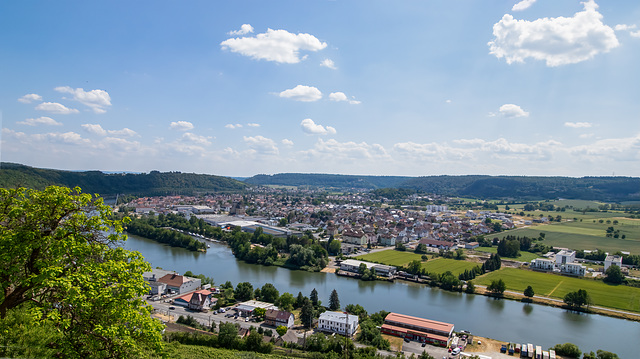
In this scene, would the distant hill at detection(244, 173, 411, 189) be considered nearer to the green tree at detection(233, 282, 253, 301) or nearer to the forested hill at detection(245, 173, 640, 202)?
the forested hill at detection(245, 173, 640, 202)

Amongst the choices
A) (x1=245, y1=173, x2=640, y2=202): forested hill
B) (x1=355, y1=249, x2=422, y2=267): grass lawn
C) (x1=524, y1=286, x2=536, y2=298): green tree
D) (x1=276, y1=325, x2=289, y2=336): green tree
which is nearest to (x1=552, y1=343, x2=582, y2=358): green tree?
(x1=524, y1=286, x2=536, y2=298): green tree

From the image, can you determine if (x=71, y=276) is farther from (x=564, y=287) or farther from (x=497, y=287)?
(x=564, y=287)

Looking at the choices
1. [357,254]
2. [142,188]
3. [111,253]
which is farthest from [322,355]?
[142,188]

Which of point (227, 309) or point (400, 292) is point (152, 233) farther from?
point (400, 292)

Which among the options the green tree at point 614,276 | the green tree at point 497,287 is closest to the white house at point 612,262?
the green tree at point 614,276

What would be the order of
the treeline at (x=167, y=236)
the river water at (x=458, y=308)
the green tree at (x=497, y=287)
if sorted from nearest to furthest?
the river water at (x=458, y=308)
the green tree at (x=497, y=287)
the treeline at (x=167, y=236)

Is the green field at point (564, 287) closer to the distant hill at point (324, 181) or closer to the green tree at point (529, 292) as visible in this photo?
the green tree at point (529, 292)

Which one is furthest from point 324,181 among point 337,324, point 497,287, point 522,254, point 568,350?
point 568,350
